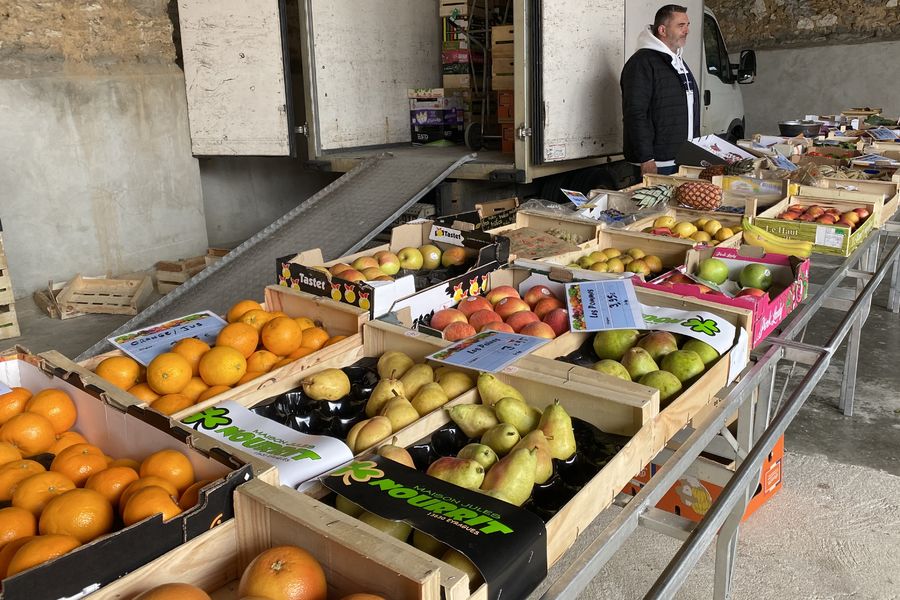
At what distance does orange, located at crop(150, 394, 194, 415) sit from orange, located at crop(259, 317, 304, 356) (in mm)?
320

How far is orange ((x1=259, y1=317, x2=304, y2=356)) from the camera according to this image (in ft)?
6.72

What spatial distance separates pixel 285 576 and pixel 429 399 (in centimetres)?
68

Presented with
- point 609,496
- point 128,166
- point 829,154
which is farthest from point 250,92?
point 609,496

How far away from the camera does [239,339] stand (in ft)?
6.59

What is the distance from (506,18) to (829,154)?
10.9 ft

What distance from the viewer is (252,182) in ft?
26.9

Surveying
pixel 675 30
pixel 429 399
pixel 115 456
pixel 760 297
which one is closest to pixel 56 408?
pixel 115 456

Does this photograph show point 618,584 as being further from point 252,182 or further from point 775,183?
point 252,182

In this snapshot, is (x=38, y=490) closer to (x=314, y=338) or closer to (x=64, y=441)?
(x=64, y=441)

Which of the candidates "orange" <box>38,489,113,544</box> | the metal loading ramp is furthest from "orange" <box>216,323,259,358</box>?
the metal loading ramp

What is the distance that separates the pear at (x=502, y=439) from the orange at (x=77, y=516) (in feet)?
2.33

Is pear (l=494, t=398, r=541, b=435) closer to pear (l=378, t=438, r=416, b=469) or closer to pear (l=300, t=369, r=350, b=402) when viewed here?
pear (l=378, t=438, r=416, b=469)

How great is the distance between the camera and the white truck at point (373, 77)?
17.9ft

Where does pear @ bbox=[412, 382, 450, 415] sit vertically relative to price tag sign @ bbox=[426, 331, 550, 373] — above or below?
below
